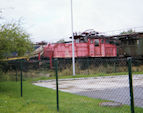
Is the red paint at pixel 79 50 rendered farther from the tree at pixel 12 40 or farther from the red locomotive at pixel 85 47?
the tree at pixel 12 40

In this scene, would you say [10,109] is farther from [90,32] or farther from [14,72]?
[90,32]

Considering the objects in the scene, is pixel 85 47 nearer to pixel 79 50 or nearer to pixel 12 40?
pixel 79 50

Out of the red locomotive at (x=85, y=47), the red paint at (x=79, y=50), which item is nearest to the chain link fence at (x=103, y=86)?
the red paint at (x=79, y=50)

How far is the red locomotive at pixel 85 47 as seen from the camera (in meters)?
22.0

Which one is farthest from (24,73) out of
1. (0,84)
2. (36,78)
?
(0,84)

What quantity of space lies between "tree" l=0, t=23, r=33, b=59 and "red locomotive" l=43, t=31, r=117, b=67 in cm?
1092

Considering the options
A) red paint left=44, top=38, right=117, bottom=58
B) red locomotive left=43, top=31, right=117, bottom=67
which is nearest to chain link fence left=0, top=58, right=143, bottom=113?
red paint left=44, top=38, right=117, bottom=58

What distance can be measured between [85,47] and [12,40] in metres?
13.9

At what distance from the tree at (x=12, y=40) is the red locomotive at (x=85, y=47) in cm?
1092

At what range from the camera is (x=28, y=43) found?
1065 cm

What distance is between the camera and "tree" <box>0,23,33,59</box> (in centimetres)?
967

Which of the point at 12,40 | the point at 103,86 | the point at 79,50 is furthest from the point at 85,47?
the point at 103,86

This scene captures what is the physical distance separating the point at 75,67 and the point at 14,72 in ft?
27.5

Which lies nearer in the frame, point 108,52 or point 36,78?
point 36,78
